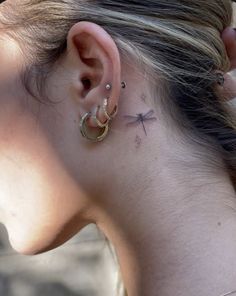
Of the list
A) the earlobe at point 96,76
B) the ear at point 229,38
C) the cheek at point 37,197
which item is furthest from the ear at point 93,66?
the ear at point 229,38

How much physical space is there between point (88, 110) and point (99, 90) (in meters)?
0.05

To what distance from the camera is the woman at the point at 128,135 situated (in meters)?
1.26

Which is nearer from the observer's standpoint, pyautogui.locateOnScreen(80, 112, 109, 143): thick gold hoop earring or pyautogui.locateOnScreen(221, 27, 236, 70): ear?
pyautogui.locateOnScreen(80, 112, 109, 143): thick gold hoop earring

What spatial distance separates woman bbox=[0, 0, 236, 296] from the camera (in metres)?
1.26

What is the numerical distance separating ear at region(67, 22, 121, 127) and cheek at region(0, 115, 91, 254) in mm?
138

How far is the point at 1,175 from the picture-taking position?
56.8 inches

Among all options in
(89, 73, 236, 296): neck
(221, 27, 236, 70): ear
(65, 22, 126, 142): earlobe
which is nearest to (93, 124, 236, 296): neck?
(89, 73, 236, 296): neck

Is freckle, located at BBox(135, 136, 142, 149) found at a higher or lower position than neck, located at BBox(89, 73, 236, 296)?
higher

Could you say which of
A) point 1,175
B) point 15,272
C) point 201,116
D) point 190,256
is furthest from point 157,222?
point 15,272

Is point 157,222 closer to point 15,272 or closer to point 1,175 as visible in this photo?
point 1,175

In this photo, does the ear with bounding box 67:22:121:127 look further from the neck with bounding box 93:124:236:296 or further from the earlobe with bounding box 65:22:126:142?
the neck with bounding box 93:124:236:296

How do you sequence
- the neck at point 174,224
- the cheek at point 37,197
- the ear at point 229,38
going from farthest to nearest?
the ear at point 229,38, the cheek at point 37,197, the neck at point 174,224

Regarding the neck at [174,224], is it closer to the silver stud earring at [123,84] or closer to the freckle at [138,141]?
the freckle at [138,141]

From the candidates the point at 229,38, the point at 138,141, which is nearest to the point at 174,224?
the point at 138,141
